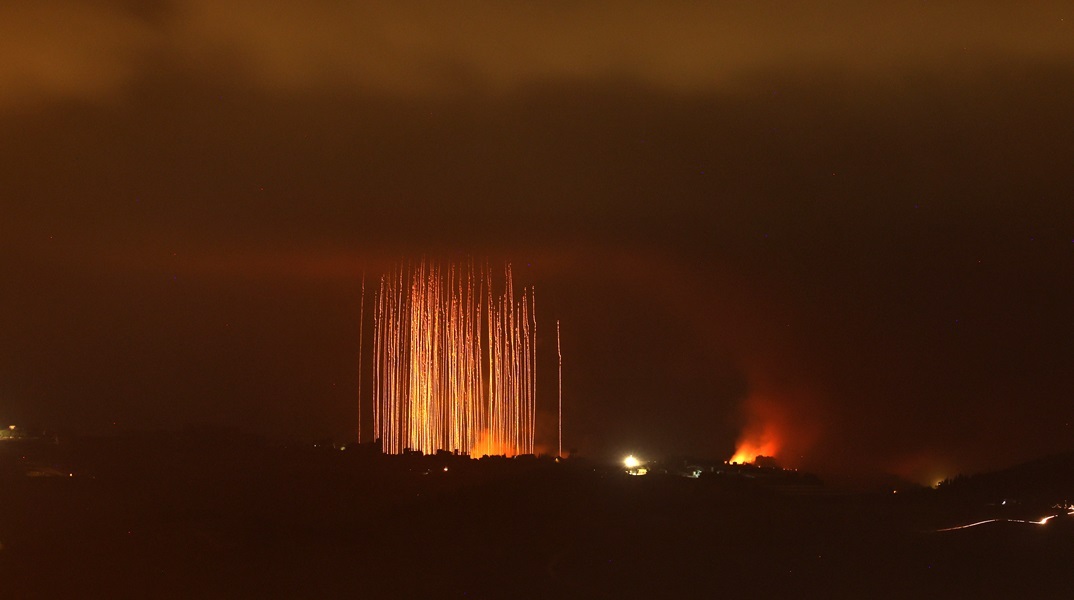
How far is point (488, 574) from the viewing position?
75.0 feet

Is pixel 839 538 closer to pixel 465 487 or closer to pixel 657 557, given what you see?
pixel 657 557

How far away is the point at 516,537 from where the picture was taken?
1111 inches

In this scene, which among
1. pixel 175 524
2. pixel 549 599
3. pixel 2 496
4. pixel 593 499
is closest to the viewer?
pixel 549 599

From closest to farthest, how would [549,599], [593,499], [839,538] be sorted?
[549,599] → [839,538] → [593,499]

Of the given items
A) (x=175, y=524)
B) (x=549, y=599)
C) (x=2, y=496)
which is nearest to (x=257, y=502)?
(x=175, y=524)

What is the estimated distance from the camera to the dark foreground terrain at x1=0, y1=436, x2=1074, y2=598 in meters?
21.4

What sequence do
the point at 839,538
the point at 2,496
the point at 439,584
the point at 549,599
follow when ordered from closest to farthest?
1. the point at 549,599
2. the point at 439,584
3. the point at 839,538
4. the point at 2,496

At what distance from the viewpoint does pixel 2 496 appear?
37.8 metres

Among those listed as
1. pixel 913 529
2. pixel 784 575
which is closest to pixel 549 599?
pixel 784 575

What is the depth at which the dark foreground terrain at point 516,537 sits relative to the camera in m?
21.4

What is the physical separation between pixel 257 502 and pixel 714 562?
60.7 ft

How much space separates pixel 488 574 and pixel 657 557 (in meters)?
4.29

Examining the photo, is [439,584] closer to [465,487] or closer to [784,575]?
[784,575]

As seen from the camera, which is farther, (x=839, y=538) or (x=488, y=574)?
(x=839, y=538)
